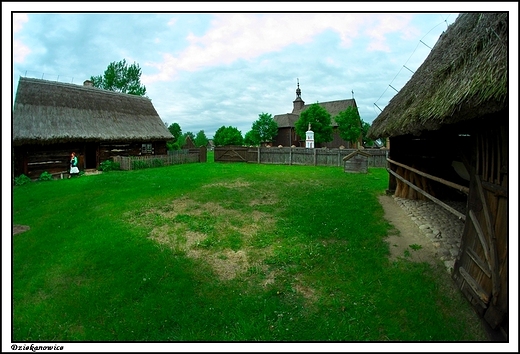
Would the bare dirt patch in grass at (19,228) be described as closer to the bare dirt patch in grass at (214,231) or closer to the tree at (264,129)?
the bare dirt patch in grass at (214,231)

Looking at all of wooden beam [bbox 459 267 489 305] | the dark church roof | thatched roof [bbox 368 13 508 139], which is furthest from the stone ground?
the dark church roof

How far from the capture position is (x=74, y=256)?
4.29 metres

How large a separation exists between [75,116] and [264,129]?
2755 cm

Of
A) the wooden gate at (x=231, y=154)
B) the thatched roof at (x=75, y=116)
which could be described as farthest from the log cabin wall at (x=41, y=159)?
the wooden gate at (x=231, y=154)

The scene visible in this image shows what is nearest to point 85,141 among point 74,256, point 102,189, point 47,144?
point 47,144

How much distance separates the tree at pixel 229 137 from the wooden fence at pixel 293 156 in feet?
49.6

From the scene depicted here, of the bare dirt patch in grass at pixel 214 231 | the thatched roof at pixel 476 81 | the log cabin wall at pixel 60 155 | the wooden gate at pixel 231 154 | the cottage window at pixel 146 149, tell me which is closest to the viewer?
the thatched roof at pixel 476 81

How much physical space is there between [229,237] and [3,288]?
127 inches

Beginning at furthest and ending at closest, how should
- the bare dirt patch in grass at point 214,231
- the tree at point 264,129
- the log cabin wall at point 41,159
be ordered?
the tree at point 264,129, the log cabin wall at point 41,159, the bare dirt patch in grass at point 214,231

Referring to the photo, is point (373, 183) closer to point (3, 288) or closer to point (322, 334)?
point (322, 334)

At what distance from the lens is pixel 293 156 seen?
67.4 feet

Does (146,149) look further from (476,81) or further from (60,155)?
(476,81)

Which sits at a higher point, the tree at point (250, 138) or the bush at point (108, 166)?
the tree at point (250, 138)

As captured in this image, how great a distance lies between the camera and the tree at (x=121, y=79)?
34.9 m
